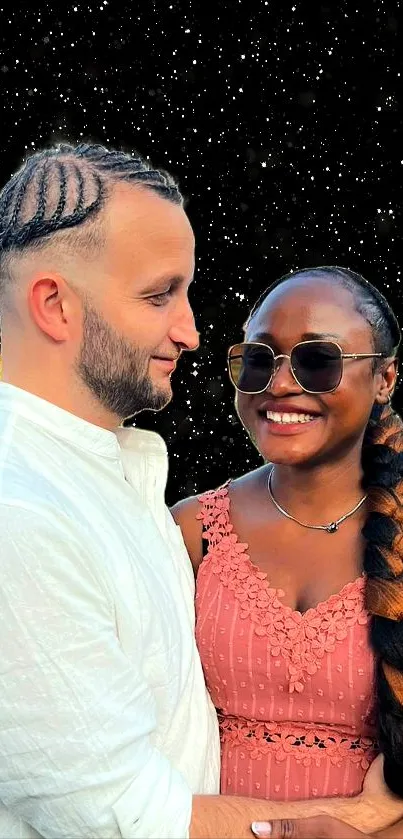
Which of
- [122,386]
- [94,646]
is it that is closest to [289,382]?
[122,386]

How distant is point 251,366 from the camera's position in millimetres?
2492

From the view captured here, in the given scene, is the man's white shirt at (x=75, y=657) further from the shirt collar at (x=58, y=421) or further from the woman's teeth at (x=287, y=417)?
the woman's teeth at (x=287, y=417)

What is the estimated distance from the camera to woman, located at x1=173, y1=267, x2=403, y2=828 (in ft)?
7.57

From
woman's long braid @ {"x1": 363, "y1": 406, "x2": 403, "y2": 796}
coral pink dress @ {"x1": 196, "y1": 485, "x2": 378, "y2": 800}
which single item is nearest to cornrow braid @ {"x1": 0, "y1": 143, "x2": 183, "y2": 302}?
woman's long braid @ {"x1": 363, "y1": 406, "x2": 403, "y2": 796}

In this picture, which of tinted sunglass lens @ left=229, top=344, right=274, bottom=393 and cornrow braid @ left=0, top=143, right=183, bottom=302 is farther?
tinted sunglass lens @ left=229, top=344, right=274, bottom=393

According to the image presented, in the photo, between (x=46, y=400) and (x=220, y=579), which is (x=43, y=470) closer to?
(x=46, y=400)

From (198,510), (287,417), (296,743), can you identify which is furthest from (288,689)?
(287,417)

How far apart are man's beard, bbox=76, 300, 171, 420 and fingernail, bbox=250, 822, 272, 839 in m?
0.88

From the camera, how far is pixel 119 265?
1.95m

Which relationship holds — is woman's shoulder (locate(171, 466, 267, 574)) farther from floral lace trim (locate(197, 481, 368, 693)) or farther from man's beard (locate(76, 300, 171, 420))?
man's beard (locate(76, 300, 171, 420))

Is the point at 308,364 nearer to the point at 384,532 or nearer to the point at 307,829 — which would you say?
the point at 384,532

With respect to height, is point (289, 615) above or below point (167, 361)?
below

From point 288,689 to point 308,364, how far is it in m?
0.79

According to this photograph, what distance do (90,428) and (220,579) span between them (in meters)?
0.71
